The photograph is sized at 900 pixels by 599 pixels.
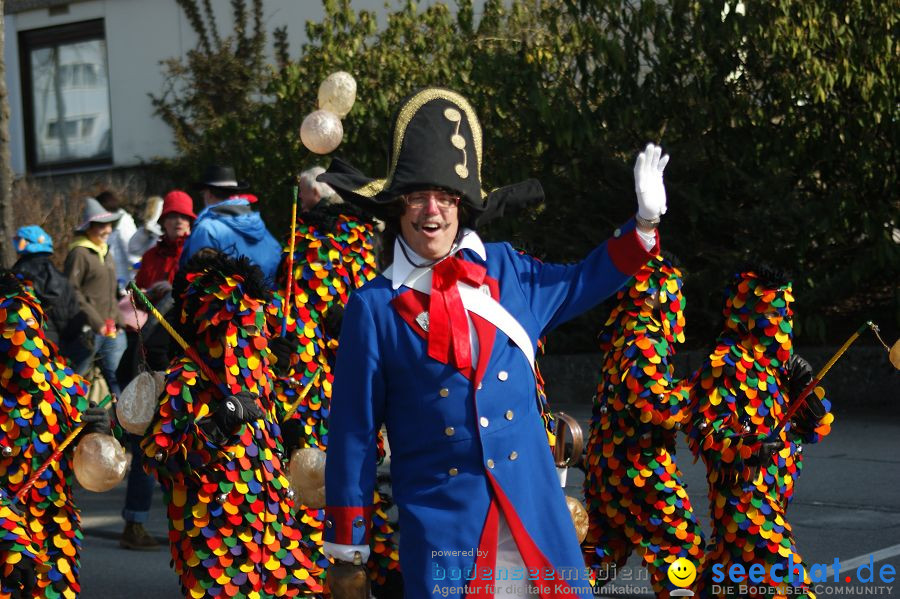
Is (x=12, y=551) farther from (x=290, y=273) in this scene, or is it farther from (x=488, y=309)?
(x=488, y=309)

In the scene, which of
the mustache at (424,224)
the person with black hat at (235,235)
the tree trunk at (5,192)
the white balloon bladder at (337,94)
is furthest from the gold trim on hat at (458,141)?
the tree trunk at (5,192)

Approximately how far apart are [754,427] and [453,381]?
1875mm

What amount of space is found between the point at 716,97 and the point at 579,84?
114cm

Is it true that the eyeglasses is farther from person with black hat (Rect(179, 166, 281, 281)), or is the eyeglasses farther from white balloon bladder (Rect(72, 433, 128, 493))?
person with black hat (Rect(179, 166, 281, 281))

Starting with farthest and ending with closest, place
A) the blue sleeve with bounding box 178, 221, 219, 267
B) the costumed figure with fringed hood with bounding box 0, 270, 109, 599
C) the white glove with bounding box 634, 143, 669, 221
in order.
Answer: the blue sleeve with bounding box 178, 221, 219, 267, the costumed figure with fringed hood with bounding box 0, 270, 109, 599, the white glove with bounding box 634, 143, 669, 221

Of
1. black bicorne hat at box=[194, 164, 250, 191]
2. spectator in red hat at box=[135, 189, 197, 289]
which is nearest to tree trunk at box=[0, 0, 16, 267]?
spectator in red hat at box=[135, 189, 197, 289]

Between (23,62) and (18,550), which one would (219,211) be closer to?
(18,550)

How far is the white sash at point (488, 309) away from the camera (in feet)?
12.0

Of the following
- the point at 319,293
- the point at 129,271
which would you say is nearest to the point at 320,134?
the point at 319,293

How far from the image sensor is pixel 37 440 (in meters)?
5.31

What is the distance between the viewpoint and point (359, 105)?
39.2ft

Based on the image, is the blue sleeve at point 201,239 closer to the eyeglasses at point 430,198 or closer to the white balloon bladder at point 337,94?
the white balloon bladder at point 337,94

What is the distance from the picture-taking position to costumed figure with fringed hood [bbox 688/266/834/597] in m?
5.04

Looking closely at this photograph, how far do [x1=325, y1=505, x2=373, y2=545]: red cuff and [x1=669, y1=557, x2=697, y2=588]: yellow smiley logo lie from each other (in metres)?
2.19
